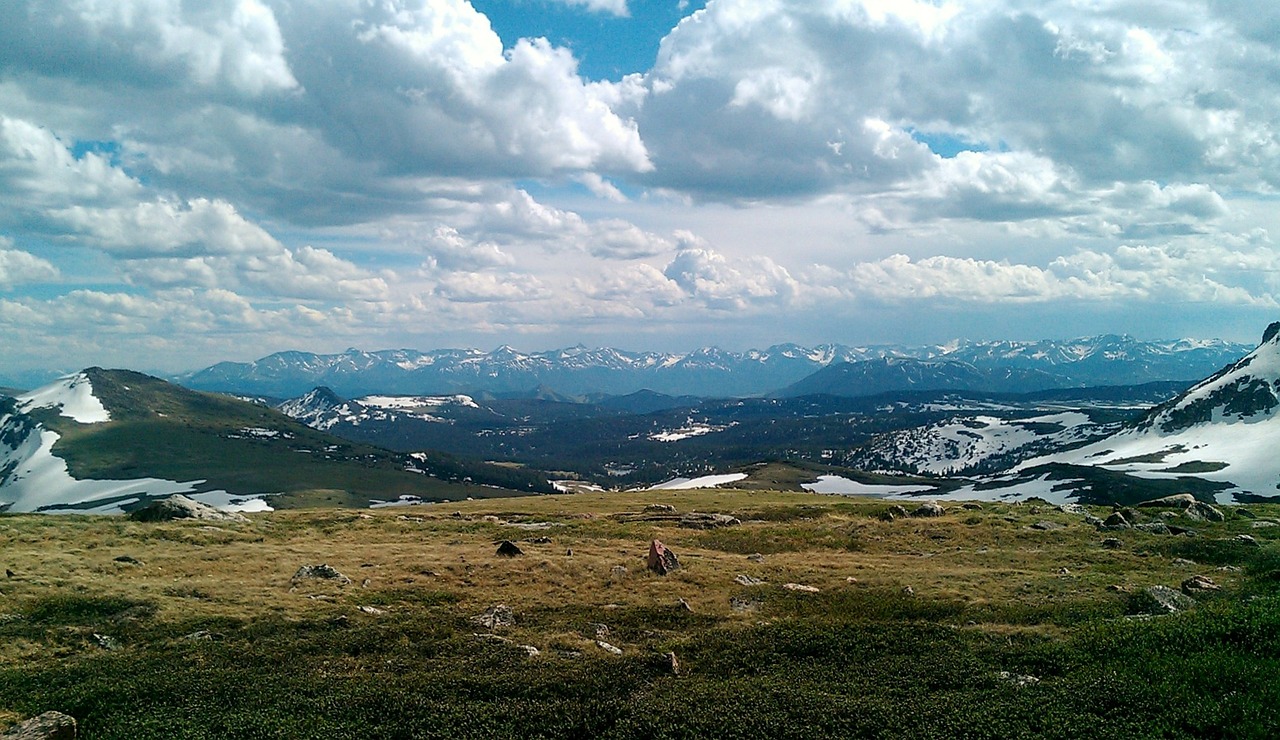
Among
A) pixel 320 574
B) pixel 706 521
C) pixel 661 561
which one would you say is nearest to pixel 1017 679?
pixel 661 561

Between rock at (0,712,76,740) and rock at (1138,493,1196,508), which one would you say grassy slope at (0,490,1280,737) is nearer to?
rock at (0,712,76,740)

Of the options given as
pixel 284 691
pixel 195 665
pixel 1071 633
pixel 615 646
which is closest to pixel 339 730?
pixel 284 691

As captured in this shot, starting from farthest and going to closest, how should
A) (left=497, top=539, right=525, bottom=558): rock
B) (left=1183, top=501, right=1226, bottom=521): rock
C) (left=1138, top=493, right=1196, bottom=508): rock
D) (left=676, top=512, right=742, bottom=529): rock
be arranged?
(left=676, top=512, right=742, bottom=529): rock → (left=1138, top=493, right=1196, bottom=508): rock → (left=1183, top=501, right=1226, bottom=521): rock → (left=497, top=539, right=525, bottom=558): rock

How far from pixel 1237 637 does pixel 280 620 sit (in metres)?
40.5

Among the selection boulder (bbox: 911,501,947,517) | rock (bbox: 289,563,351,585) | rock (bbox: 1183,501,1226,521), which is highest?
rock (bbox: 289,563,351,585)

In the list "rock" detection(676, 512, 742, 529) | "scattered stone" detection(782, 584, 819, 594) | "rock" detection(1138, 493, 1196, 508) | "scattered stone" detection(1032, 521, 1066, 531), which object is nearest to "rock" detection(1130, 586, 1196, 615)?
"scattered stone" detection(782, 584, 819, 594)

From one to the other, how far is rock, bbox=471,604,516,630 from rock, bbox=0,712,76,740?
1490 centimetres

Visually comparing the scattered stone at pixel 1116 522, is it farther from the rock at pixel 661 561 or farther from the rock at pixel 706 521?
the rock at pixel 661 561

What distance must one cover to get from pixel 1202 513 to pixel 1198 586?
117 feet

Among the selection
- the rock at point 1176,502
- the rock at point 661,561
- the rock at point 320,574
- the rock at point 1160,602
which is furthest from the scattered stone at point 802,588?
the rock at point 1176,502

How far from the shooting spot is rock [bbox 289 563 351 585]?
38.1 meters

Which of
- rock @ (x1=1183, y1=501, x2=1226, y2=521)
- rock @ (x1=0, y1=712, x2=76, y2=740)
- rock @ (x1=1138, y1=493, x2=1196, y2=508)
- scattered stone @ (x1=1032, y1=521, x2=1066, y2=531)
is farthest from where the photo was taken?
rock @ (x1=1138, y1=493, x2=1196, y2=508)

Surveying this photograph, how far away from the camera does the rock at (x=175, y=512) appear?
5684cm

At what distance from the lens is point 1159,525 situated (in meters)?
50.1
